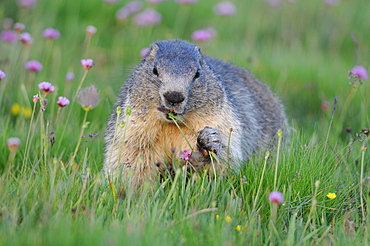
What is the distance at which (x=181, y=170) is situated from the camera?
164 inches

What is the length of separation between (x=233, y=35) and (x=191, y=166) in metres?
5.37

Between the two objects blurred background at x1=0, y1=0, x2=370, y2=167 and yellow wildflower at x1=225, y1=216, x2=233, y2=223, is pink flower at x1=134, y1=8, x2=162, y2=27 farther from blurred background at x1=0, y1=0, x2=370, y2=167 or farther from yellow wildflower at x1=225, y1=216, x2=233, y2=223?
yellow wildflower at x1=225, y1=216, x2=233, y2=223

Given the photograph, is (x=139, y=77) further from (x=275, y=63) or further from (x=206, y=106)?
(x=275, y=63)

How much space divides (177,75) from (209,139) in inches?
20.9

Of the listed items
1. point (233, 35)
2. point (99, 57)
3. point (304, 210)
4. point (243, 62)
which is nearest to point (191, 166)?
point (304, 210)

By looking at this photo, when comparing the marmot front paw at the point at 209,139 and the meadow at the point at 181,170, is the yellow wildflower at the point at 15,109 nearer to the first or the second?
the meadow at the point at 181,170

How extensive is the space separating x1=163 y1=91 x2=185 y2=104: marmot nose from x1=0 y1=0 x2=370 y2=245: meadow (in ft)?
1.75

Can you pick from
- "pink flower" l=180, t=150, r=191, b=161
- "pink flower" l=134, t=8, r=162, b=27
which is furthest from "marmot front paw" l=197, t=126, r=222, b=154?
"pink flower" l=134, t=8, r=162, b=27

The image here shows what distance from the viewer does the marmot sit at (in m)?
4.09

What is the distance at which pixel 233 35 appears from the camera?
9156mm

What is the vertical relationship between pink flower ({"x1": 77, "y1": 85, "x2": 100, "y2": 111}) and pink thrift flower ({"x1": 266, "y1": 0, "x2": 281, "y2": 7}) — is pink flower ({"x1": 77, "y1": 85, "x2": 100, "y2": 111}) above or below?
below

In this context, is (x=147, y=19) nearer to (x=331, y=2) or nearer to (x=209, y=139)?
(x=331, y=2)

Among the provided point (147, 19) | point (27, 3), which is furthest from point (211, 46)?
point (27, 3)

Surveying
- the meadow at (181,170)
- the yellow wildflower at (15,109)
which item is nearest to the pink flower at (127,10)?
the meadow at (181,170)
